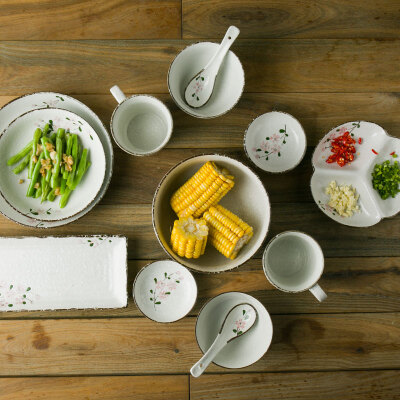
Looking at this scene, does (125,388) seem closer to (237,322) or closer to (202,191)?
(237,322)

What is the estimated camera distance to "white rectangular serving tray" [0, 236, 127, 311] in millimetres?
1388

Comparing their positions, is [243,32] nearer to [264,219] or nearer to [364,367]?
[264,219]

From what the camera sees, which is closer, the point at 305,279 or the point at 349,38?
the point at 305,279

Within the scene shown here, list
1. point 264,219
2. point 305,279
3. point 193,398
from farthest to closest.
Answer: point 193,398 → point 305,279 → point 264,219

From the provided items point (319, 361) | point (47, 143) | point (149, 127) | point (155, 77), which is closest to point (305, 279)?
point (319, 361)

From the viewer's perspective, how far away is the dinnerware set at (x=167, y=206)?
135 centimetres

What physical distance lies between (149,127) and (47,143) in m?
0.37

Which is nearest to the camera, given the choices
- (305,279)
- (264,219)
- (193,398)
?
(264,219)

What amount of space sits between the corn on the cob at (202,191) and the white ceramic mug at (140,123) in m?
0.19

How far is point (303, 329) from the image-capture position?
1443mm

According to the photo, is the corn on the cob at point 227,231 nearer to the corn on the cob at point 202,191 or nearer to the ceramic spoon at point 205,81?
→ the corn on the cob at point 202,191

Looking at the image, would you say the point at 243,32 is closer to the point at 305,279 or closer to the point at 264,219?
the point at 264,219

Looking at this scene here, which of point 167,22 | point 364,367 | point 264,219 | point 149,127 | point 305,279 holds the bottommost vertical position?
point 364,367

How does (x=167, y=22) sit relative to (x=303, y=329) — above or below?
above
